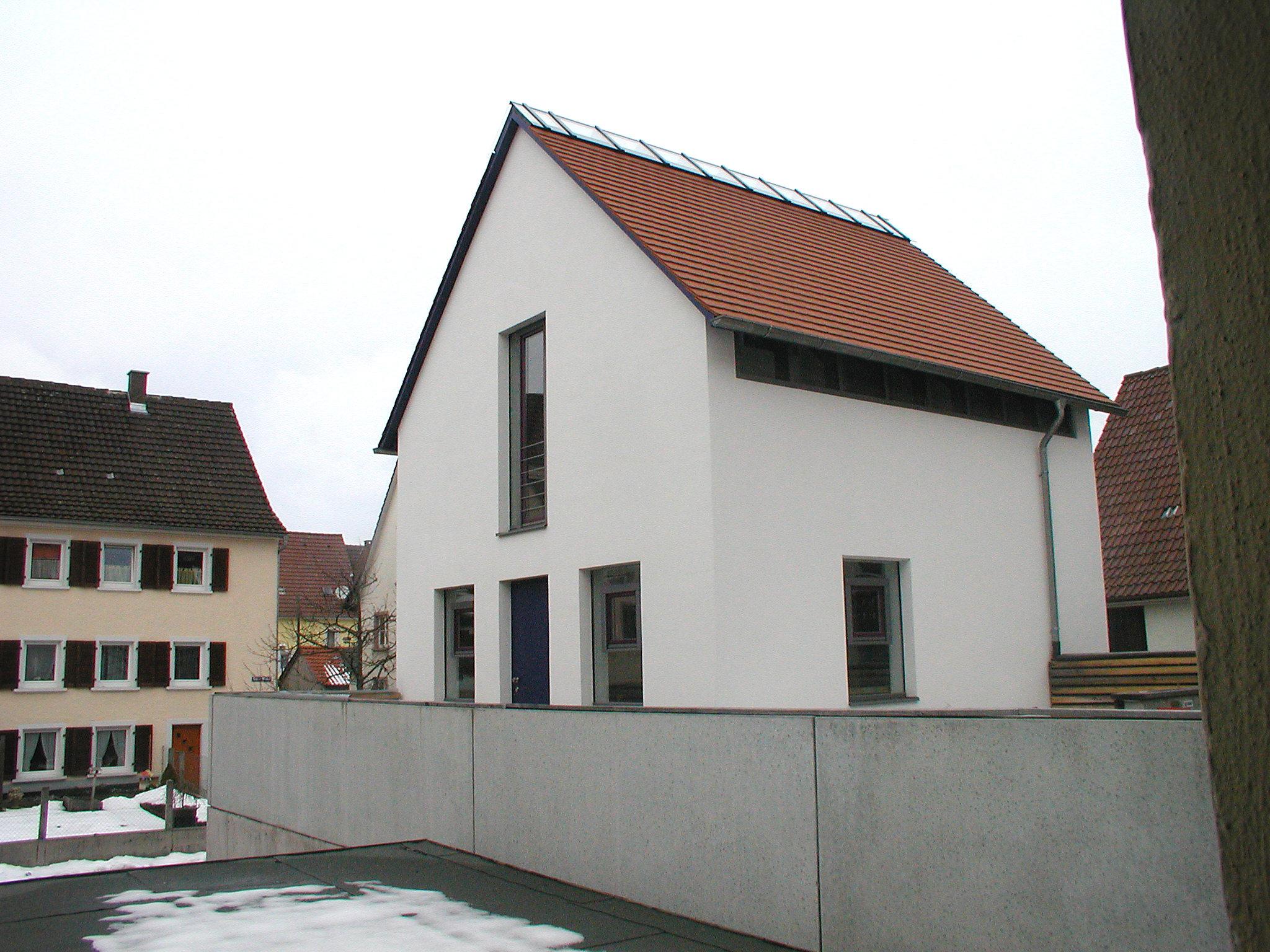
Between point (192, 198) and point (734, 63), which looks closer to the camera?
point (734, 63)

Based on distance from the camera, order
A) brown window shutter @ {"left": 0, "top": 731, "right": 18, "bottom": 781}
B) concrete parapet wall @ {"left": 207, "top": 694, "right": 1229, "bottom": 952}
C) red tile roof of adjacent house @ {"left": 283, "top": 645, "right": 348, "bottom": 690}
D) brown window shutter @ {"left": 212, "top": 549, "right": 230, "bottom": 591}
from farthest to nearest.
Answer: red tile roof of adjacent house @ {"left": 283, "top": 645, "right": 348, "bottom": 690} < brown window shutter @ {"left": 212, "top": 549, "right": 230, "bottom": 591} < brown window shutter @ {"left": 0, "top": 731, "right": 18, "bottom": 781} < concrete parapet wall @ {"left": 207, "top": 694, "right": 1229, "bottom": 952}

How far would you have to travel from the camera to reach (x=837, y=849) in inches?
238

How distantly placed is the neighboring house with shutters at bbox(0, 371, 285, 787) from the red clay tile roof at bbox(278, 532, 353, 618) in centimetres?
2059

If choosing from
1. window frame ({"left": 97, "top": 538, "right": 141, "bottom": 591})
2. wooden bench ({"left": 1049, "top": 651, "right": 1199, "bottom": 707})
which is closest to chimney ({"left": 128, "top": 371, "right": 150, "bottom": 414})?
window frame ({"left": 97, "top": 538, "right": 141, "bottom": 591})

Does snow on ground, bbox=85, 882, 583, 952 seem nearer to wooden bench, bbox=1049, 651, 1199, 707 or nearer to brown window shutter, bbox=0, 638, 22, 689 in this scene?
wooden bench, bbox=1049, 651, 1199, 707

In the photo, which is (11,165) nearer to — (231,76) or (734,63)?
(231,76)

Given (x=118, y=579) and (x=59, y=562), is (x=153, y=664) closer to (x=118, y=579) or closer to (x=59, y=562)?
(x=118, y=579)

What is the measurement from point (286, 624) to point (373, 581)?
16691 mm

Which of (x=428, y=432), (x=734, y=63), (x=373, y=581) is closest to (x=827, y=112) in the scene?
(x=734, y=63)

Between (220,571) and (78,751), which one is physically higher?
(220,571)

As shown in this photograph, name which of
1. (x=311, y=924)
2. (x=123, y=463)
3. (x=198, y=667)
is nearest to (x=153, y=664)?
(x=198, y=667)

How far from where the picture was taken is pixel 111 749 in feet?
105

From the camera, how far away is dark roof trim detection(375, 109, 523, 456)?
623 inches

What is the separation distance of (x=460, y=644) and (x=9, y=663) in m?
20.3
